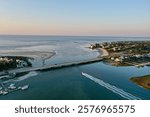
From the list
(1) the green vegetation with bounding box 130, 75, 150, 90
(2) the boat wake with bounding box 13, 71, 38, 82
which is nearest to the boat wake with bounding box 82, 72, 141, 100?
(1) the green vegetation with bounding box 130, 75, 150, 90

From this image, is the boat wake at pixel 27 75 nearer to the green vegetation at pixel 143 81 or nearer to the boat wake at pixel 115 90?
the boat wake at pixel 115 90

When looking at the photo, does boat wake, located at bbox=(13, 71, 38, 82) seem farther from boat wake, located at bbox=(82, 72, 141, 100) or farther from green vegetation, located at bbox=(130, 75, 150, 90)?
green vegetation, located at bbox=(130, 75, 150, 90)

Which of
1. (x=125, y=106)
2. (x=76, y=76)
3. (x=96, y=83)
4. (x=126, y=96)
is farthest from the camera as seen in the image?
(x=76, y=76)

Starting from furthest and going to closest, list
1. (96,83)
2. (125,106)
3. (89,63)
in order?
(89,63), (96,83), (125,106)

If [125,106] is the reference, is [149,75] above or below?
below

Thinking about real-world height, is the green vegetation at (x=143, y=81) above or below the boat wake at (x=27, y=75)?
below

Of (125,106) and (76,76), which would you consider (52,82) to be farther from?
(125,106)

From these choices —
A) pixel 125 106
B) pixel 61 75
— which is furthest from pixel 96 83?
pixel 125 106

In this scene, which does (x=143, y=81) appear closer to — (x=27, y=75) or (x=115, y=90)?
(x=115, y=90)

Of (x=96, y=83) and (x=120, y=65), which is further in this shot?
(x=120, y=65)

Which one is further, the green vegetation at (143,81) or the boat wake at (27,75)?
the boat wake at (27,75)

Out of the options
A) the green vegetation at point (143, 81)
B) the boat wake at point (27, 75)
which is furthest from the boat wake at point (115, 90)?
the boat wake at point (27, 75)
